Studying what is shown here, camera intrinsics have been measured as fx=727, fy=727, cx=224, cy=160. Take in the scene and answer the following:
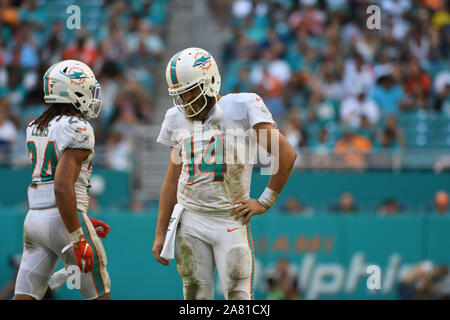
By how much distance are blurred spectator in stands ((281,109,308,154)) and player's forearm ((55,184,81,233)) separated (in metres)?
6.13

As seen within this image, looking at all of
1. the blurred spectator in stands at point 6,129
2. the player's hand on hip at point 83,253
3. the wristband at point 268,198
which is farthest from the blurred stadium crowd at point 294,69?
the player's hand on hip at point 83,253

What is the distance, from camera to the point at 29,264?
5059mm

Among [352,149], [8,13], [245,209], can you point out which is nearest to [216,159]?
[245,209]

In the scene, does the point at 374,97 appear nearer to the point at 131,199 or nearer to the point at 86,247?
the point at 131,199

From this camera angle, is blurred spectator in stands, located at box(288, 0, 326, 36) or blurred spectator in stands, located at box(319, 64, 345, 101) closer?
blurred spectator in stands, located at box(319, 64, 345, 101)

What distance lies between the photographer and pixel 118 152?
10.7 metres

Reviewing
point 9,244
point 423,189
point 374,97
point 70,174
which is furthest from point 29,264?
point 374,97

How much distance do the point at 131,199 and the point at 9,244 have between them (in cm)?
178

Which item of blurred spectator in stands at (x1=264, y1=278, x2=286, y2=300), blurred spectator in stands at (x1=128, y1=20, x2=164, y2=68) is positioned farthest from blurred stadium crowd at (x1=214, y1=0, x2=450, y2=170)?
blurred spectator in stands at (x1=264, y1=278, x2=286, y2=300)

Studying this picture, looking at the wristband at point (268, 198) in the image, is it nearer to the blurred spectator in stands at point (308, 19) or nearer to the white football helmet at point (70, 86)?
the white football helmet at point (70, 86)

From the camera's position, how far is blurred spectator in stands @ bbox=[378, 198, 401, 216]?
10117 millimetres

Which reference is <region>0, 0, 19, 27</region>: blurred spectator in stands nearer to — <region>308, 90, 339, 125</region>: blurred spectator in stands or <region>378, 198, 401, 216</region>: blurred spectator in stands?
<region>308, 90, 339, 125</region>: blurred spectator in stands

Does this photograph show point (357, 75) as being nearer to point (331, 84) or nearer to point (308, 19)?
point (331, 84)
